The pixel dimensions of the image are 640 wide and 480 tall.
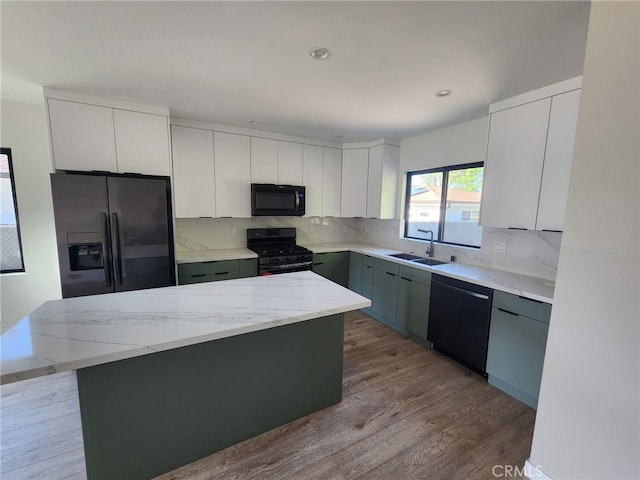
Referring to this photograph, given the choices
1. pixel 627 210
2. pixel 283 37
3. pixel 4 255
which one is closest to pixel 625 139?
pixel 627 210

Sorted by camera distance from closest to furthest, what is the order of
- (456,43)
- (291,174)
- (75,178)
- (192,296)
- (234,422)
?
Result: (456,43), (234,422), (192,296), (75,178), (291,174)

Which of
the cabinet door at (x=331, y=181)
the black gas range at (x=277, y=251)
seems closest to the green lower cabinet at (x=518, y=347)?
the black gas range at (x=277, y=251)

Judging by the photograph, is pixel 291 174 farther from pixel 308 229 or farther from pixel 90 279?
pixel 90 279

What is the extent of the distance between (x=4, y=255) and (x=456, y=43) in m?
4.56

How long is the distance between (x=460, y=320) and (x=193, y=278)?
9.43ft

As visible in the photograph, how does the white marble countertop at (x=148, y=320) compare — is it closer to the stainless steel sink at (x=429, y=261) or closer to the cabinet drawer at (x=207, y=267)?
the cabinet drawer at (x=207, y=267)

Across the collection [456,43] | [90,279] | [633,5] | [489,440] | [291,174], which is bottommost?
[489,440]

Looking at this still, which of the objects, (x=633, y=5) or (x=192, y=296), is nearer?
(x=633, y=5)

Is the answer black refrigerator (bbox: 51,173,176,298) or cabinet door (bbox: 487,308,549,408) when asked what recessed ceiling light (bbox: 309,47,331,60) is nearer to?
black refrigerator (bbox: 51,173,176,298)

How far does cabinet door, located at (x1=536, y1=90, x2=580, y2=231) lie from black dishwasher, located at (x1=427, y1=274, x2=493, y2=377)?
75 centimetres

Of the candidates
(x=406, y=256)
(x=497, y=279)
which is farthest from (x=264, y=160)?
(x=497, y=279)

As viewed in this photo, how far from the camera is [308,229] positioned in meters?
4.35

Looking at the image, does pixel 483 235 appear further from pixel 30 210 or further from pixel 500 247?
pixel 30 210

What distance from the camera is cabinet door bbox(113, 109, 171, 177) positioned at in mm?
2586
